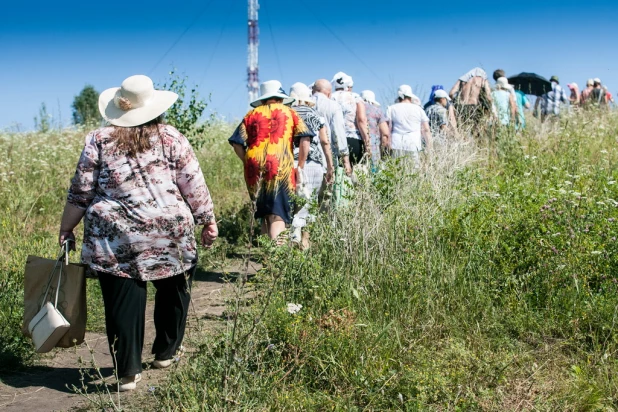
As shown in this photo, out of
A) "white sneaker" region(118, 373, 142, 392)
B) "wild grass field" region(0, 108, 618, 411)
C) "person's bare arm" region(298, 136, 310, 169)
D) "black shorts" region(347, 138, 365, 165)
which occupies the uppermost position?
"person's bare arm" region(298, 136, 310, 169)

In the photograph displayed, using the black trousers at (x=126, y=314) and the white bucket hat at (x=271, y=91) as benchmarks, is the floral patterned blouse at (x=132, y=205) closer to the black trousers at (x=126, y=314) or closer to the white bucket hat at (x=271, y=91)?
the black trousers at (x=126, y=314)

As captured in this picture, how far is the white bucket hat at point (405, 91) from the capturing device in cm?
1002

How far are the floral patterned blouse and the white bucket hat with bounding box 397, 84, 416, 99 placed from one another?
6.02 metres

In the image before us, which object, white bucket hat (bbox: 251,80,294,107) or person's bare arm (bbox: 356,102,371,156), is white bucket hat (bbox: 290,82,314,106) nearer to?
white bucket hat (bbox: 251,80,294,107)

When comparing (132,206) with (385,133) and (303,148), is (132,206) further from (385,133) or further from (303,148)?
(385,133)

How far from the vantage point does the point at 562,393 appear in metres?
3.68

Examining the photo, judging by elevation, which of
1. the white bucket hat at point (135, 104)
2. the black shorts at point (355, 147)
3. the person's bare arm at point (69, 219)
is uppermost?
the white bucket hat at point (135, 104)

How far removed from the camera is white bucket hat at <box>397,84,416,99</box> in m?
10.0

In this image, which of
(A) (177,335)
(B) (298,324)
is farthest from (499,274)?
(A) (177,335)

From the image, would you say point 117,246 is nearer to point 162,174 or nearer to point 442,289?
point 162,174

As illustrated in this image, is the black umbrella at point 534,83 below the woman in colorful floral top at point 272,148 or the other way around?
the other way around

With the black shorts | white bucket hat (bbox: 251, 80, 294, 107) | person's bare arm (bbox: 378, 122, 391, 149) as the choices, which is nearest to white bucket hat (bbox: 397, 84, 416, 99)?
person's bare arm (bbox: 378, 122, 391, 149)

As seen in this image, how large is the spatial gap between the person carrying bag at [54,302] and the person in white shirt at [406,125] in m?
5.92

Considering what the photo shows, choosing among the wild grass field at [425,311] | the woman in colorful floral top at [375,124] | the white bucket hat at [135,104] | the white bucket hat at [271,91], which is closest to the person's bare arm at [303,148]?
the white bucket hat at [271,91]
